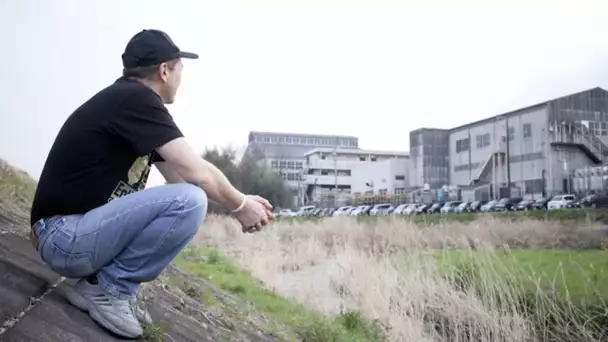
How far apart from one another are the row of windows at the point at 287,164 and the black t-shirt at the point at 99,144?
2509cm

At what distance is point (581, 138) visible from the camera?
30375mm

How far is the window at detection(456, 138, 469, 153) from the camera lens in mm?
46969

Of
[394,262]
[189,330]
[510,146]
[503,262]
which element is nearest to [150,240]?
[189,330]

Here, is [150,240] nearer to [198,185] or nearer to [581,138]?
[198,185]

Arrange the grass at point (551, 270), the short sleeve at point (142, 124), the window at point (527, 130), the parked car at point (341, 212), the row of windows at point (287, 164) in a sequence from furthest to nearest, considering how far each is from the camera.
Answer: the window at point (527, 130) → the row of windows at point (287, 164) → the parked car at point (341, 212) → the grass at point (551, 270) → the short sleeve at point (142, 124)

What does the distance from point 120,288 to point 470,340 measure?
498cm

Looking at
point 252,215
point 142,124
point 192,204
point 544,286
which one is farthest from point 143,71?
point 544,286

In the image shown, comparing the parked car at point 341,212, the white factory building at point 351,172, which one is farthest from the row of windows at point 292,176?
the white factory building at point 351,172

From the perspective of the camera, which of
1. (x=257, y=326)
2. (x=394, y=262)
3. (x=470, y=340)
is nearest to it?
(x=257, y=326)

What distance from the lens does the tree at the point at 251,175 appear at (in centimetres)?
2309

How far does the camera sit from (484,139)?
43656 millimetres

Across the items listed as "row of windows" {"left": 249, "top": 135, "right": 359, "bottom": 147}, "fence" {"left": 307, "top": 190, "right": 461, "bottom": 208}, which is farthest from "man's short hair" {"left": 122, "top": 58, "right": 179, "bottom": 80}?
"fence" {"left": 307, "top": 190, "right": 461, "bottom": 208}

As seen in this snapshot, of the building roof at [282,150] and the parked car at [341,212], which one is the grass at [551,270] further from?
the building roof at [282,150]

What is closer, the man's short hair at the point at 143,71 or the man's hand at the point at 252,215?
the man's short hair at the point at 143,71
